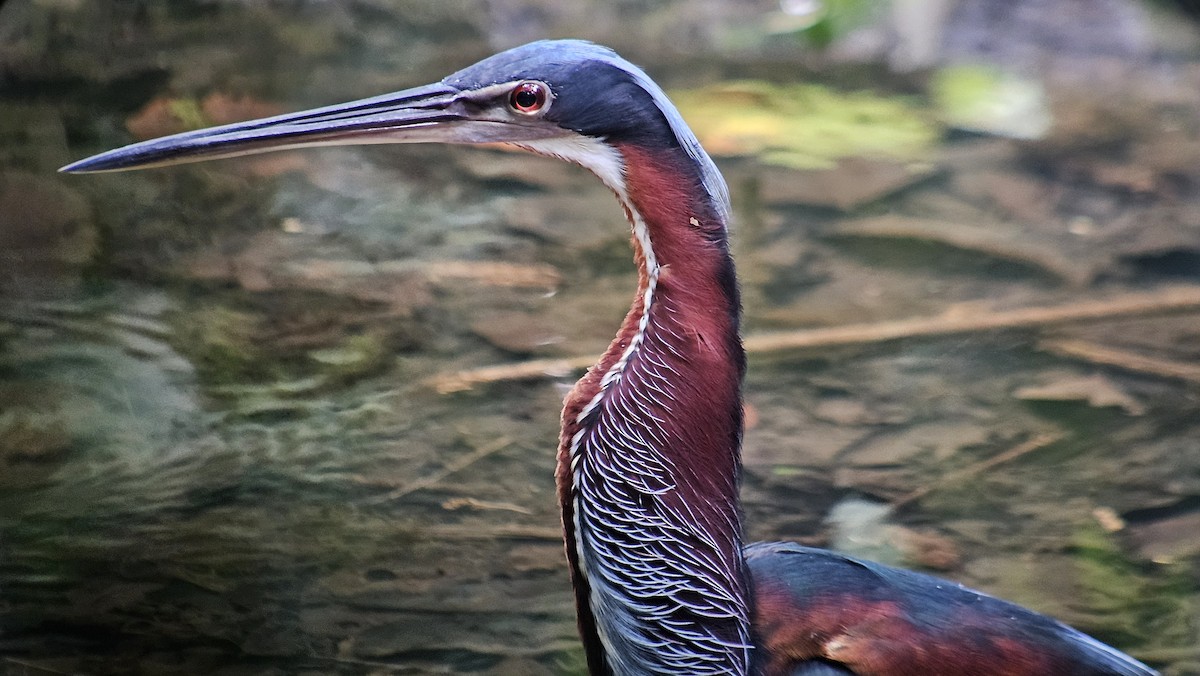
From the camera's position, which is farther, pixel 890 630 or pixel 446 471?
pixel 446 471

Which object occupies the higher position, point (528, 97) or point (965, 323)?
point (528, 97)

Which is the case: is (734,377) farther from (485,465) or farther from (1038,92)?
(1038,92)

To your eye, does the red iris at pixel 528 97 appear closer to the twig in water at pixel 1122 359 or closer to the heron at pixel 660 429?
the heron at pixel 660 429

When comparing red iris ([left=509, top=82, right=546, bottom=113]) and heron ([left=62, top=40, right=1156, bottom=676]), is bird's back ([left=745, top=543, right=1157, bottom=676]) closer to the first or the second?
heron ([left=62, top=40, right=1156, bottom=676])

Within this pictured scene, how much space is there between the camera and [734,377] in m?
2.13

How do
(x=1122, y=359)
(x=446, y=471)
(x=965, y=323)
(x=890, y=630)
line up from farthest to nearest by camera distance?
1. (x=965, y=323)
2. (x=1122, y=359)
3. (x=446, y=471)
4. (x=890, y=630)

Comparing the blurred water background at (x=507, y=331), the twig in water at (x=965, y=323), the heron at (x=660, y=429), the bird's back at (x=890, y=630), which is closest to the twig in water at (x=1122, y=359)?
the blurred water background at (x=507, y=331)

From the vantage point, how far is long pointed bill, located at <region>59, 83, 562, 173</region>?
1.97 metres

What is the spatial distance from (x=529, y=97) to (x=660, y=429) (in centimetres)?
66

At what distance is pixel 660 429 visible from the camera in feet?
6.98

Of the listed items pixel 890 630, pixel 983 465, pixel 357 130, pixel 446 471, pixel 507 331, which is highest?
pixel 357 130

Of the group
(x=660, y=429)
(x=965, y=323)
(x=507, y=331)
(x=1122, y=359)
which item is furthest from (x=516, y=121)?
(x=1122, y=359)

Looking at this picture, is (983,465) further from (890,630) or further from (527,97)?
(527,97)

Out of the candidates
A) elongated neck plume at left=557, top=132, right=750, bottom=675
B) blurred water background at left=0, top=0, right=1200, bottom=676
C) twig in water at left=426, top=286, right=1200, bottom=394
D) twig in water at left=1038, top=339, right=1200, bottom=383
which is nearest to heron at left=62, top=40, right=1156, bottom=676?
elongated neck plume at left=557, top=132, right=750, bottom=675
